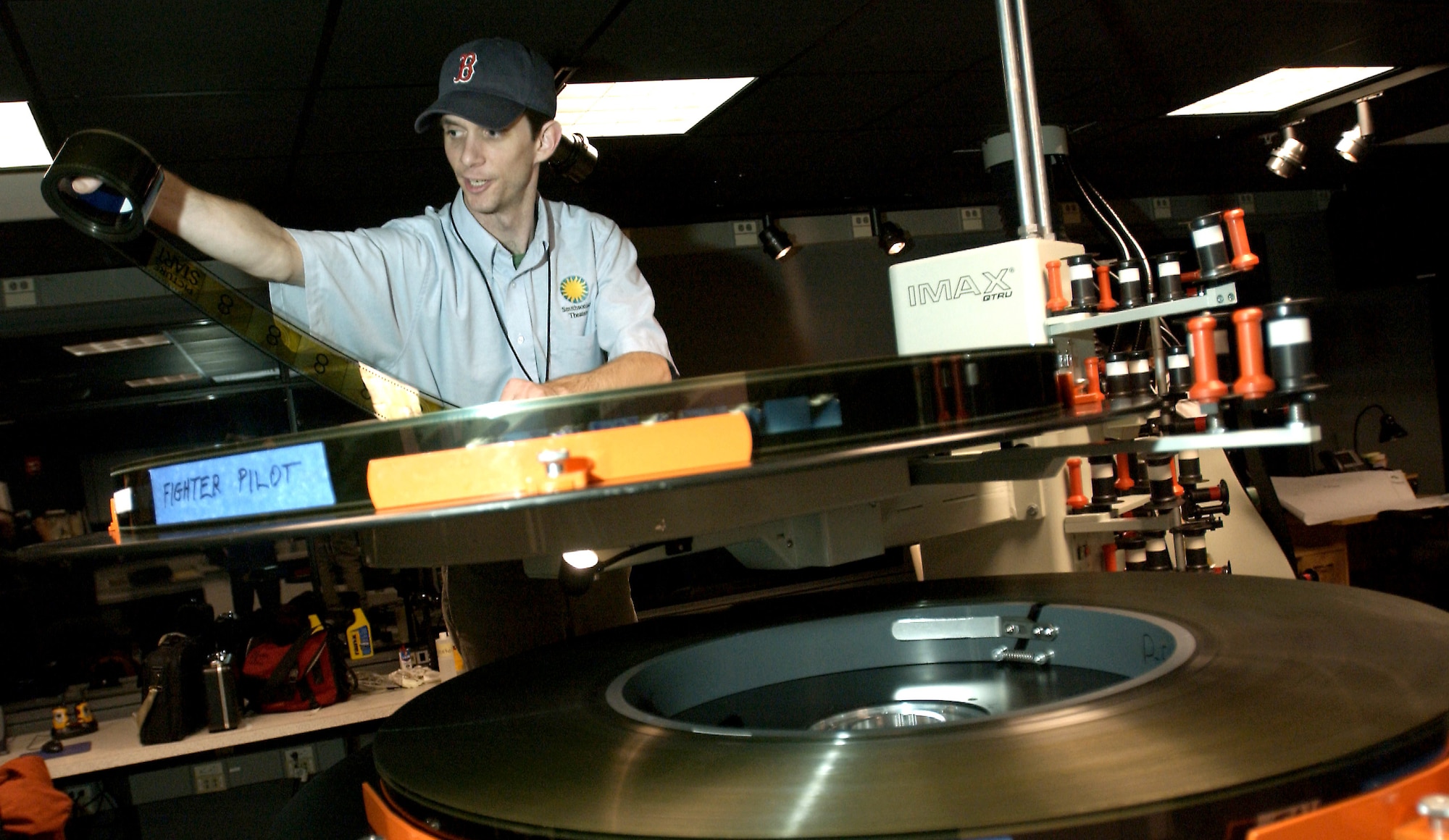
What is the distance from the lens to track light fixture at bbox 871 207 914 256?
608 centimetres

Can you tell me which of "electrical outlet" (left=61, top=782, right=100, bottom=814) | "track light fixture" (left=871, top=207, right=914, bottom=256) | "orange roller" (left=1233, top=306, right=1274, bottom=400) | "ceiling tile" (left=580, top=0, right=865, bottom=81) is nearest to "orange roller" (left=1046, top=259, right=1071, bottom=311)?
"orange roller" (left=1233, top=306, right=1274, bottom=400)

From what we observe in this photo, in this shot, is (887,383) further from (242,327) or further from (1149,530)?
(1149,530)

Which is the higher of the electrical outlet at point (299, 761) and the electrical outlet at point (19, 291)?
the electrical outlet at point (19, 291)

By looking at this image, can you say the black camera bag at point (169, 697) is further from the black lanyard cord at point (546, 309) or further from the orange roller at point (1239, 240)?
the orange roller at point (1239, 240)

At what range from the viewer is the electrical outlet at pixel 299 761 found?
3.62 m

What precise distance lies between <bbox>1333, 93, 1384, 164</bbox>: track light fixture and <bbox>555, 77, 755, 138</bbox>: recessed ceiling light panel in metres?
3.11

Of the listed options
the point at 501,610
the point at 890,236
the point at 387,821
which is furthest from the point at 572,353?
the point at 890,236

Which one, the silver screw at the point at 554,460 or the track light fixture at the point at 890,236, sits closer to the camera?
the silver screw at the point at 554,460

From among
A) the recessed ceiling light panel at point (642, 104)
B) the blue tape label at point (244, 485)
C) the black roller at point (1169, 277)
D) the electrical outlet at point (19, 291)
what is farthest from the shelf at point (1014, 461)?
the electrical outlet at point (19, 291)

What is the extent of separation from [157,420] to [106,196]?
16.1 ft

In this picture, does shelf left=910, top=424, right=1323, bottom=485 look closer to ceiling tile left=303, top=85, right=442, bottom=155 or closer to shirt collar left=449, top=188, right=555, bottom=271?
shirt collar left=449, top=188, right=555, bottom=271

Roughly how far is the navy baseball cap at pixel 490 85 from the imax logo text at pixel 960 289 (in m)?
0.61

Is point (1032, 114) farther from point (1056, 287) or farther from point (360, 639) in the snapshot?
point (360, 639)

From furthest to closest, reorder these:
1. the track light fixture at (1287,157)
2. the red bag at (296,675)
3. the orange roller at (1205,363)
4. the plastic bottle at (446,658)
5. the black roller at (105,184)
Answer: the track light fixture at (1287,157) → the plastic bottle at (446,658) → the red bag at (296,675) → the orange roller at (1205,363) → the black roller at (105,184)
